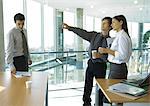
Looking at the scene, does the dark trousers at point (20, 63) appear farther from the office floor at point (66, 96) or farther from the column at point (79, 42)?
the column at point (79, 42)

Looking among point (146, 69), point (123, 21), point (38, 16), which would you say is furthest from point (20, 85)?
point (146, 69)

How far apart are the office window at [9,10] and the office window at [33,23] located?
0.68ft

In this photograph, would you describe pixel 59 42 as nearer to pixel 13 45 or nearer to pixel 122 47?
pixel 13 45

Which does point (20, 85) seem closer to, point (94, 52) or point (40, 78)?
point (40, 78)

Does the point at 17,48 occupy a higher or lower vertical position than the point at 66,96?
higher

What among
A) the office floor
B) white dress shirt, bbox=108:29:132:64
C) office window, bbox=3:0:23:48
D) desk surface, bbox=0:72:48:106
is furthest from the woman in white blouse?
office window, bbox=3:0:23:48

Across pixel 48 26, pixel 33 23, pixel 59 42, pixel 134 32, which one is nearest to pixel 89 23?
pixel 59 42

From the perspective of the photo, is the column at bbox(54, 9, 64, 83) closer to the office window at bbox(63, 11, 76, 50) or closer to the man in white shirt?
the office window at bbox(63, 11, 76, 50)

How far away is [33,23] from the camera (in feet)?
15.2

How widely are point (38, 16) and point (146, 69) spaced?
2521 millimetres

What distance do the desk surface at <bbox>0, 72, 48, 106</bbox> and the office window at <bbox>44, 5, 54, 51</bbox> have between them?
1.88 metres

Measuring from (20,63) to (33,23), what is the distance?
54.9 inches

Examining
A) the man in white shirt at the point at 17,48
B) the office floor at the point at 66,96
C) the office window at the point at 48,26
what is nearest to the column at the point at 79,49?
the office floor at the point at 66,96

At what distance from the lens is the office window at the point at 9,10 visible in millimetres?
4148
